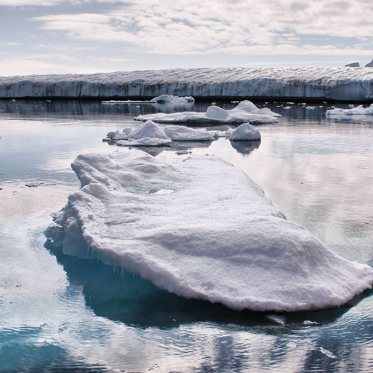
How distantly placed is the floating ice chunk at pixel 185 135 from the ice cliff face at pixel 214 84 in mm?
19220

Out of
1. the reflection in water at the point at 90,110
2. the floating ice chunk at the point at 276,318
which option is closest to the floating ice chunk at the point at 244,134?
the floating ice chunk at the point at 276,318

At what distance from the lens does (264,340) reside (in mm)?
1794

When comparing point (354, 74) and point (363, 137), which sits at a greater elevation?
point (354, 74)

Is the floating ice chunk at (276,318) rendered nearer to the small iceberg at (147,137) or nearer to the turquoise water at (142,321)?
the turquoise water at (142,321)

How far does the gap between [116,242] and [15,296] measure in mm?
561

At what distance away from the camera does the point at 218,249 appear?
2.26 metres

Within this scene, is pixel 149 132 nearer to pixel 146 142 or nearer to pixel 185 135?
pixel 146 142

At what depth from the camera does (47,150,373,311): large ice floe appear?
204cm

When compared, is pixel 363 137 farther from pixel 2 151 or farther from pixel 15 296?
pixel 15 296

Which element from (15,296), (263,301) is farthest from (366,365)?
(15,296)

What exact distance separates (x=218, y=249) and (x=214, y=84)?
28089mm

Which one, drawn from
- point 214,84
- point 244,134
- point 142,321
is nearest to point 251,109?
point 244,134

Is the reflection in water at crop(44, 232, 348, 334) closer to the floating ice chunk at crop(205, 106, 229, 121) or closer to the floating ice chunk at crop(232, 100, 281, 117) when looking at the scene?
the floating ice chunk at crop(205, 106, 229, 121)

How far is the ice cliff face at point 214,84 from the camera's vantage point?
25975mm
